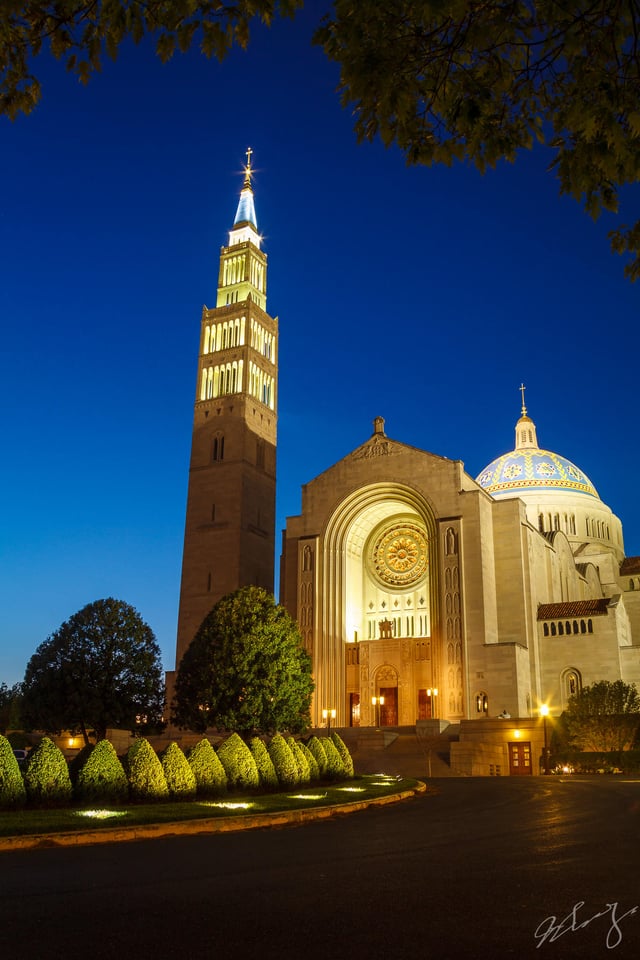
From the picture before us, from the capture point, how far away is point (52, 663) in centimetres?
4238

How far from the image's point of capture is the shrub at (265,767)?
22000 mm

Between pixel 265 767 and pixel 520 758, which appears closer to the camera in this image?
pixel 265 767

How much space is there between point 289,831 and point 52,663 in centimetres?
3088

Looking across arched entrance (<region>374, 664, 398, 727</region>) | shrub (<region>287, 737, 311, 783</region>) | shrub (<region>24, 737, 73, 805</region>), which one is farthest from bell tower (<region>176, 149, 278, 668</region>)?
shrub (<region>24, 737, 73, 805</region>)

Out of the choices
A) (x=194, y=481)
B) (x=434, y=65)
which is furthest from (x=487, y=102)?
(x=194, y=481)

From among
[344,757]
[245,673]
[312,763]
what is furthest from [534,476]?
[312,763]

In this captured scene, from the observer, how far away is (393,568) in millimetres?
56500

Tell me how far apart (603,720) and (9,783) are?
94.2 ft

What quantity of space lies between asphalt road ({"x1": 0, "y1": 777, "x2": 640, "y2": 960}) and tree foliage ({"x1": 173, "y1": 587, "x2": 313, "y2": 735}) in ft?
79.4

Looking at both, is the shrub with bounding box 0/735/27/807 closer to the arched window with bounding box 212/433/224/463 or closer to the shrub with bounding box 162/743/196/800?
the shrub with bounding box 162/743/196/800

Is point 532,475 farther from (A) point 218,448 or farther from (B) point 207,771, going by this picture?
(B) point 207,771

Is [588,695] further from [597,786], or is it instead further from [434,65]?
[434,65]

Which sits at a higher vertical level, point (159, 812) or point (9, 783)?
point (9, 783)

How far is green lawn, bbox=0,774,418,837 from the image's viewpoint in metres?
13.4
